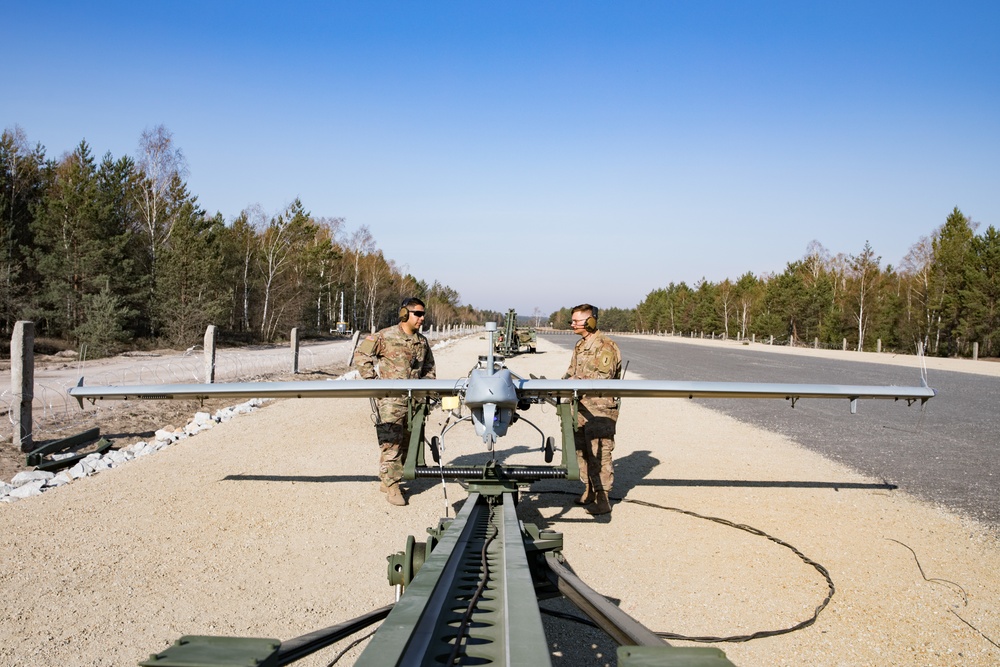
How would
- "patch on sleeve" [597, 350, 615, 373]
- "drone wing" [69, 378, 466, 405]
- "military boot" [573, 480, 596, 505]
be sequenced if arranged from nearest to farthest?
1. "drone wing" [69, 378, 466, 405]
2. "military boot" [573, 480, 596, 505]
3. "patch on sleeve" [597, 350, 615, 373]

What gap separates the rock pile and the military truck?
22241 mm

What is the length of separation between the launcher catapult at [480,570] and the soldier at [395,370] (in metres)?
0.80

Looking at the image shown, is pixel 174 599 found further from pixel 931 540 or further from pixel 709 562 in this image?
pixel 931 540

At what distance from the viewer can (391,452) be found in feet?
24.4

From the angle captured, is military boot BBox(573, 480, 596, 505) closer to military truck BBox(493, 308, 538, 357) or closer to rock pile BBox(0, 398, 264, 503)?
rock pile BBox(0, 398, 264, 503)

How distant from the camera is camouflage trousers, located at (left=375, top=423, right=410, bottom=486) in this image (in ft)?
23.9

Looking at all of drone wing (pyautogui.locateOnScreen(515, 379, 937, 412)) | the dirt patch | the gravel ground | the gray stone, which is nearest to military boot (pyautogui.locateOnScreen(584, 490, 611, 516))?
the gravel ground

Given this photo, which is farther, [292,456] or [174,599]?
[292,456]

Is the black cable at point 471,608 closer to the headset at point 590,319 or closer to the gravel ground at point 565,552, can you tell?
the gravel ground at point 565,552

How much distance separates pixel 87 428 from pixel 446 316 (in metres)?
Answer: 113

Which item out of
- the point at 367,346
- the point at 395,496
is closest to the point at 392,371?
the point at 367,346

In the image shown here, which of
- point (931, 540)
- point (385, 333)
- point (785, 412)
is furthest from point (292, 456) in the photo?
point (785, 412)

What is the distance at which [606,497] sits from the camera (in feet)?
23.1

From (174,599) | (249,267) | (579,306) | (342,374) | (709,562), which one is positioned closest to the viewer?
(174,599)
